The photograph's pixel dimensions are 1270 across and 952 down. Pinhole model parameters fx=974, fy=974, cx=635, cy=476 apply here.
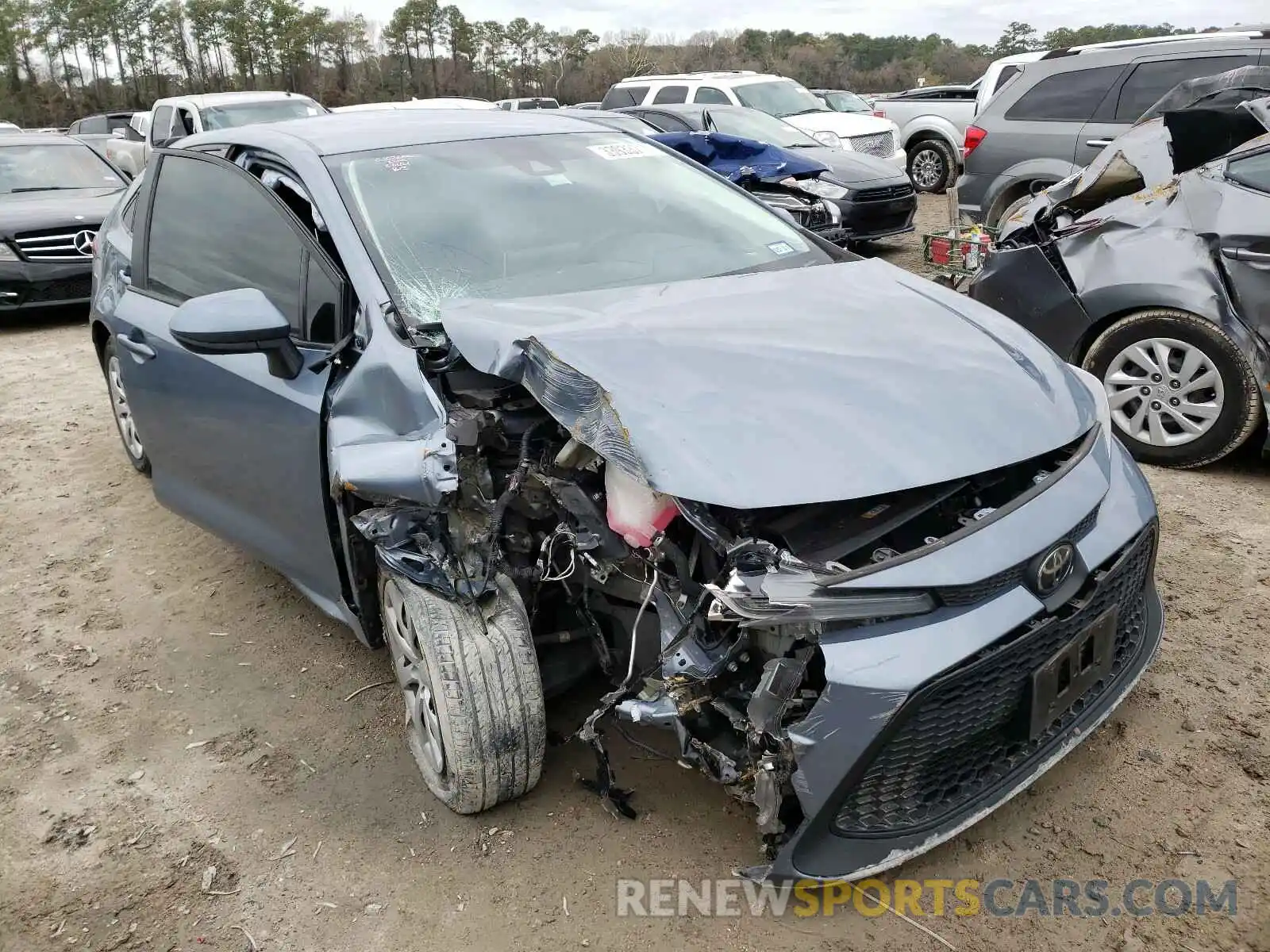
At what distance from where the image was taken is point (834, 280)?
9.80 feet

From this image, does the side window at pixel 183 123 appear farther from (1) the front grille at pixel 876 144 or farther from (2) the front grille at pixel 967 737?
(2) the front grille at pixel 967 737

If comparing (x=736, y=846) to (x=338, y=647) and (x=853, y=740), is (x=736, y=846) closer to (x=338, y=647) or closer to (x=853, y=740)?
(x=853, y=740)

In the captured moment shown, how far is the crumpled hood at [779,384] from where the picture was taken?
2057 mm

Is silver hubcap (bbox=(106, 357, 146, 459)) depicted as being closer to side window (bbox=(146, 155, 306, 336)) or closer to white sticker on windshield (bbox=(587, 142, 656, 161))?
side window (bbox=(146, 155, 306, 336))

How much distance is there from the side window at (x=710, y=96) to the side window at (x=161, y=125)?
22.4ft

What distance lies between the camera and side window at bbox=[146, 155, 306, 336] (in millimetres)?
3027

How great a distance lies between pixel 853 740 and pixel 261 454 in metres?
2.04

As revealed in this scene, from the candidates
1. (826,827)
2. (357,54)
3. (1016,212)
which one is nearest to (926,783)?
(826,827)

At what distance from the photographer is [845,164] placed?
31.1 feet

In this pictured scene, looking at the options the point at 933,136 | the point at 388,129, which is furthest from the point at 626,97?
the point at 388,129

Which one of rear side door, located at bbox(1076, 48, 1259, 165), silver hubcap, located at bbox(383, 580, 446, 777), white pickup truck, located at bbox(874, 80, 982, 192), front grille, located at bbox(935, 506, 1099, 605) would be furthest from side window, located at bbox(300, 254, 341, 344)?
white pickup truck, located at bbox(874, 80, 982, 192)

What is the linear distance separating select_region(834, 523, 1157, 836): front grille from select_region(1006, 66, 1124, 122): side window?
20.6 feet

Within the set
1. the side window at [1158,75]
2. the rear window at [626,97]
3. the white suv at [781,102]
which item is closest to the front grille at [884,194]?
the side window at [1158,75]

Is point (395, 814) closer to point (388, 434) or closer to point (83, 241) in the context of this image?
point (388, 434)
